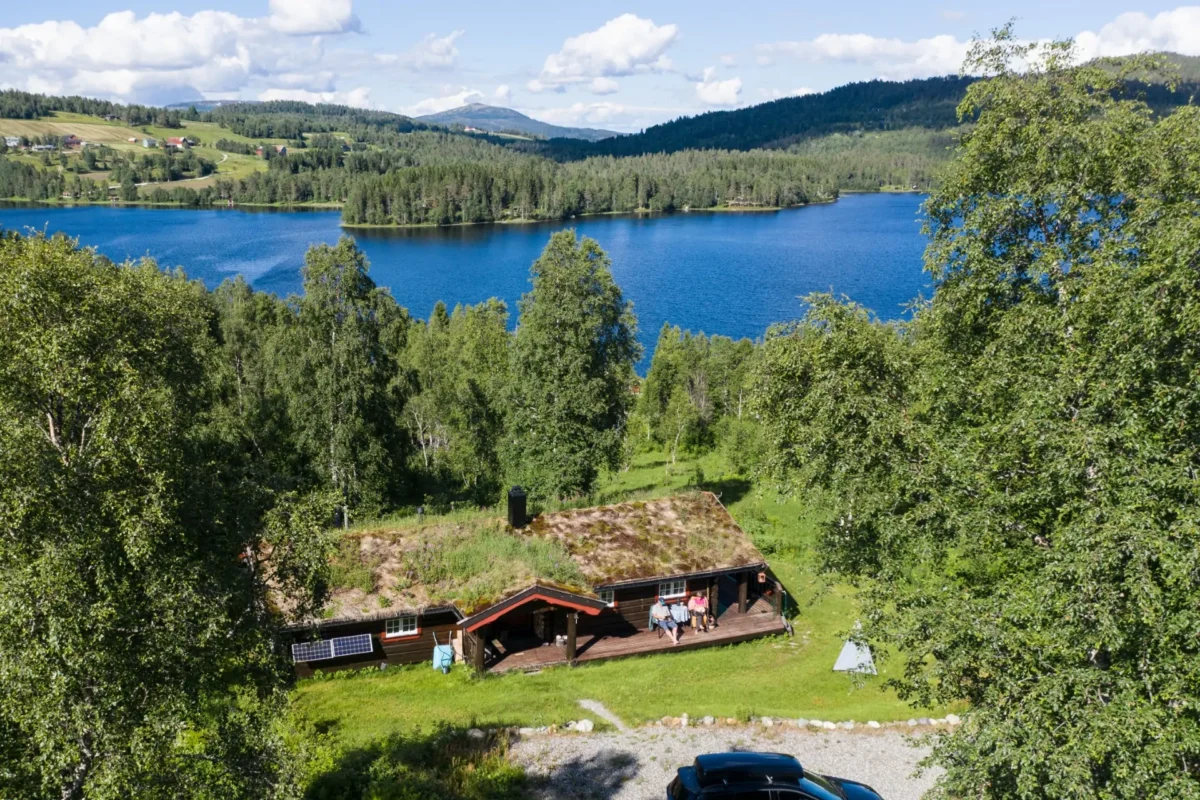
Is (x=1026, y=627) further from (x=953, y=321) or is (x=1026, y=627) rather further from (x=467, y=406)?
(x=467, y=406)

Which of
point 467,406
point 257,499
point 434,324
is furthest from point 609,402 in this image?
point 434,324

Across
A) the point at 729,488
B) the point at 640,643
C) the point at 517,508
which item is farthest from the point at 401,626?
the point at 729,488

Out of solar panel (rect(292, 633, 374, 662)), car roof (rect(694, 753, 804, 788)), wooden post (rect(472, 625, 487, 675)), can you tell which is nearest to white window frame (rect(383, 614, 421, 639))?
Result: solar panel (rect(292, 633, 374, 662))

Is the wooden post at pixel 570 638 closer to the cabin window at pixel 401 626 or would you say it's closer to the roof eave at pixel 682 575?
the roof eave at pixel 682 575

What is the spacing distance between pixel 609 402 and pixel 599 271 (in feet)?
19.4

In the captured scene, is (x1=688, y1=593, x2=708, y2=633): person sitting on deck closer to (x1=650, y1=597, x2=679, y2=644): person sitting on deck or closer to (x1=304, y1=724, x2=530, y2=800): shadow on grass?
(x1=650, y1=597, x2=679, y2=644): person sitting on deck

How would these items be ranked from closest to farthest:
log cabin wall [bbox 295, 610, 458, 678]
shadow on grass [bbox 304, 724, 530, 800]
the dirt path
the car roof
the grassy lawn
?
the car roof, shadow on grass [bbox 304, 724, 530, 800], the dirt path, the grassy lawn, log cabin wall [bbox 295, 610, 458, 678]

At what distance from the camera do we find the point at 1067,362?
11.2 m

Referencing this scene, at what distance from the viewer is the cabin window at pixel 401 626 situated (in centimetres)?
2261

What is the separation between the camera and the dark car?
13047mm

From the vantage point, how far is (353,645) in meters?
22.2

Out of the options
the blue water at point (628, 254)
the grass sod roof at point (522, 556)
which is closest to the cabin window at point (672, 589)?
the grass sod roof at point (522, 556)

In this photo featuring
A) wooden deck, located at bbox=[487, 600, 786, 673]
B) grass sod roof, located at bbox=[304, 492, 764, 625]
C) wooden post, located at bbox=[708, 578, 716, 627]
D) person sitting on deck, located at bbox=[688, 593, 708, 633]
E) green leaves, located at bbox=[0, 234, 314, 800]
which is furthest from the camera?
wooden post, located at bbox=[708, 578, 716, 627]

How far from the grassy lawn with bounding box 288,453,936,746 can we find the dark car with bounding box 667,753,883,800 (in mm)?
3886
